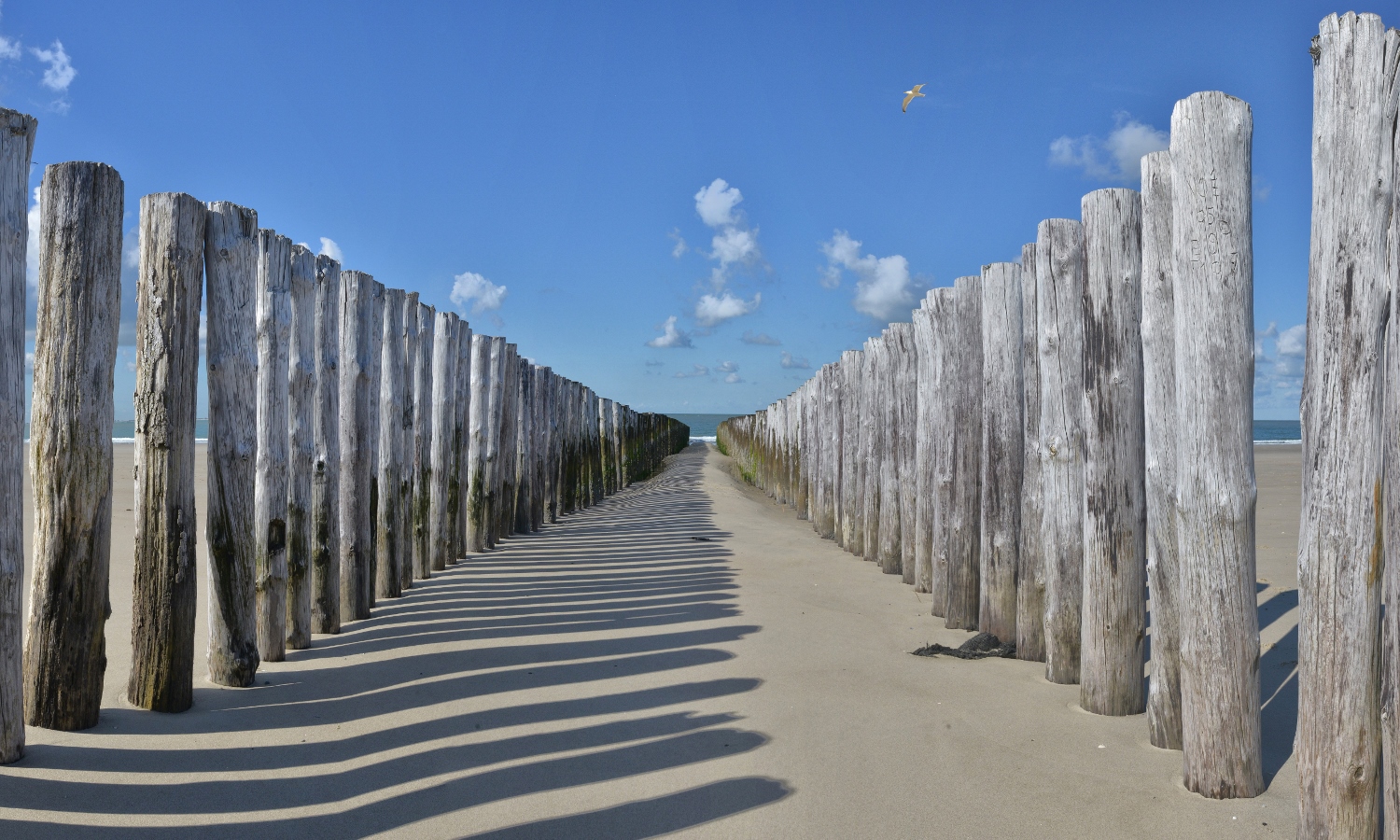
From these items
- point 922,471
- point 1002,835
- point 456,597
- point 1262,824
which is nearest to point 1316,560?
point 1262,824

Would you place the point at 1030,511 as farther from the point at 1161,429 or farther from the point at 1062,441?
the point at 1161,429

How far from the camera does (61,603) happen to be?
2.91 meters

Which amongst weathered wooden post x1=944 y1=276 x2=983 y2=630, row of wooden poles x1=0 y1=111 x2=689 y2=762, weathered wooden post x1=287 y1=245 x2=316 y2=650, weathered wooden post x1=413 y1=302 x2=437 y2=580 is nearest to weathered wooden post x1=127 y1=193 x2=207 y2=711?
row of wooden poles x1=0 y1=111 x2=689 y2=762

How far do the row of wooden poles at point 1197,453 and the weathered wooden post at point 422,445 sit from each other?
3.94 meters

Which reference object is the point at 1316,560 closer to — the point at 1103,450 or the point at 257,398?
Answer: the point at 1103,450

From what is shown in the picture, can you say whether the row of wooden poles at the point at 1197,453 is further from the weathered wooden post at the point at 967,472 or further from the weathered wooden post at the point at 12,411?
the weathered wooden post at the point at 12,411

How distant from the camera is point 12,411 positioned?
2.68 meters

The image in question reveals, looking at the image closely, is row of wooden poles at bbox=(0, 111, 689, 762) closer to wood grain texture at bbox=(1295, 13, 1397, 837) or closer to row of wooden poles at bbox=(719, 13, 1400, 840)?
row of wooden poles at bbox=(719, 13, 1400, 840)

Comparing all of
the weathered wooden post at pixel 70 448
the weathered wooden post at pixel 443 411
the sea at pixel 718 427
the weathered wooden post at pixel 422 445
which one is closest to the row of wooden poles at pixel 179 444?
the weathered wooden post at pixel 70 448

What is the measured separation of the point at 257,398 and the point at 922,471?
4.07m

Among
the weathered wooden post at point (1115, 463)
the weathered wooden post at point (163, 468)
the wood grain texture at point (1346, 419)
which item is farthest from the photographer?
the weathered wooden post at point (1115, 463)

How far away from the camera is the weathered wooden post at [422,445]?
21.6 ft

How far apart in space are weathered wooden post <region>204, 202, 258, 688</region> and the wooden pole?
358 cm

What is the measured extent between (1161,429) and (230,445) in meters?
3.65
